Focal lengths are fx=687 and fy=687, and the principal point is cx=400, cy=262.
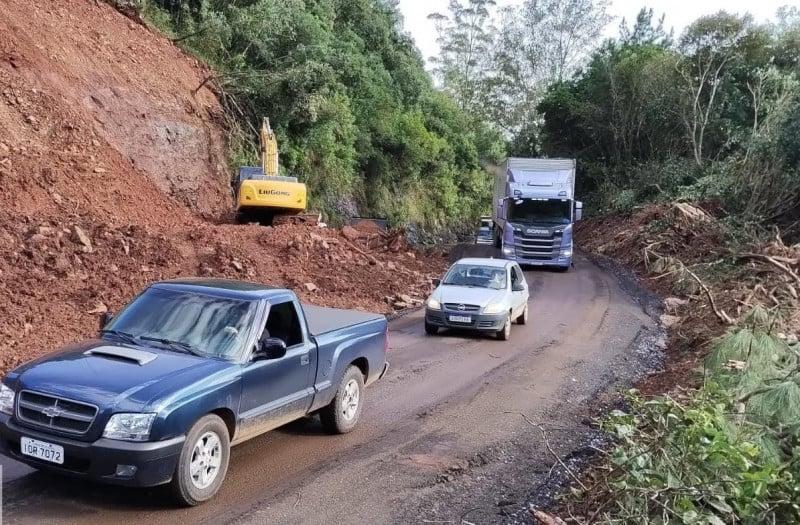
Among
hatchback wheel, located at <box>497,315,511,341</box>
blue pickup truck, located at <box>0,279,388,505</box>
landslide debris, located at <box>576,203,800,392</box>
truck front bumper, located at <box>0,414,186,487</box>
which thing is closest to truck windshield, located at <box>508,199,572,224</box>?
landslide debris, located at <box>576,203,800,392</box>

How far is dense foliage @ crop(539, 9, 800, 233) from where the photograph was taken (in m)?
33.1

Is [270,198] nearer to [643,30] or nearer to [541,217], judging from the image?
[541,217]

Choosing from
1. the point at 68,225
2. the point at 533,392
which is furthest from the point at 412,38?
the point at 533,392

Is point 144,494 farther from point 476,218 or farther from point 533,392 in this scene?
point 476,218

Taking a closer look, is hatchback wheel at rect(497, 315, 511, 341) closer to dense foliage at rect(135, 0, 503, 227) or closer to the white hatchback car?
the white hatchback car

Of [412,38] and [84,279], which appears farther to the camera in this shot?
[412,38]

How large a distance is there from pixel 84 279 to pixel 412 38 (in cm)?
3885

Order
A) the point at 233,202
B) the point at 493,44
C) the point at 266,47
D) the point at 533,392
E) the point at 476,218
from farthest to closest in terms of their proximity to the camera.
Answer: the point at 493,44 → the point at 476,218 → the point at 266,47 → the point at 233,202 → the point at 533,392

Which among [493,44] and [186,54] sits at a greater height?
[493,44]

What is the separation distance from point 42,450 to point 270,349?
1955 millimetres

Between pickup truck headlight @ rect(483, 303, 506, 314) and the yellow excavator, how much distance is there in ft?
24.1

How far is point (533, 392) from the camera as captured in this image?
986 centimetres

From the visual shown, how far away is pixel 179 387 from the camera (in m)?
5.33

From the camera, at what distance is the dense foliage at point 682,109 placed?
3312 cm
